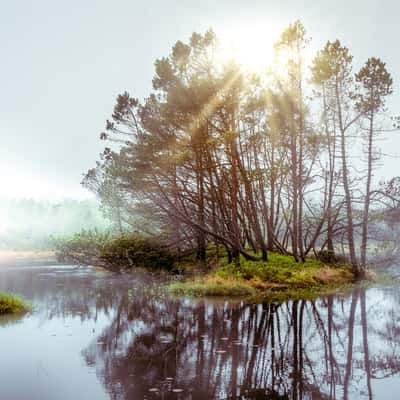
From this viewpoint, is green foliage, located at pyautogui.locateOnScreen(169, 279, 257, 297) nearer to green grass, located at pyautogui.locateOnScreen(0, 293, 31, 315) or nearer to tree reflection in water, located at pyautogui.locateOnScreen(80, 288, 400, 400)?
tree reflection in water, located at pyautogui.locateOnScreen(80, 288, 400, 400)

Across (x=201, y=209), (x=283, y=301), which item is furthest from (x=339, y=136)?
(x=283, y=301)

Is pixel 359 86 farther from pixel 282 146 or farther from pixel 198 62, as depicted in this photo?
pixel 198 62

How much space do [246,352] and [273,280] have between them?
39.6ft

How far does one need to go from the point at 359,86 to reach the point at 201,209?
1185 centimetres

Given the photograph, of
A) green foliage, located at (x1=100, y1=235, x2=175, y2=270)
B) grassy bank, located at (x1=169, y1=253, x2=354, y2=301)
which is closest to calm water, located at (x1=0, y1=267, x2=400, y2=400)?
grassy bank, located at (x1=169, y1=253, x2=354, y2=301)

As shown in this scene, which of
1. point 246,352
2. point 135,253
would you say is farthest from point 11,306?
point 135,253

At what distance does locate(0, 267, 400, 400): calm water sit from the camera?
6602 mm

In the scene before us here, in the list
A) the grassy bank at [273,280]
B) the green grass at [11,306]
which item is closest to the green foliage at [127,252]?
the grassy bank at [273,280]

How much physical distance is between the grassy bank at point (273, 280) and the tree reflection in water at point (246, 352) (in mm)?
3396

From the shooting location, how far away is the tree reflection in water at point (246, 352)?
6586 millimetres

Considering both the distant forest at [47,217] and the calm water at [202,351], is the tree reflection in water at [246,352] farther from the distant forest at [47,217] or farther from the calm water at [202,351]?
the distant forest at [47,217]

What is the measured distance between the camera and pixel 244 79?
24828mm

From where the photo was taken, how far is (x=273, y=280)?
2050 centimetres

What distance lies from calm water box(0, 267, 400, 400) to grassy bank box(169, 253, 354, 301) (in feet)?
7.82
